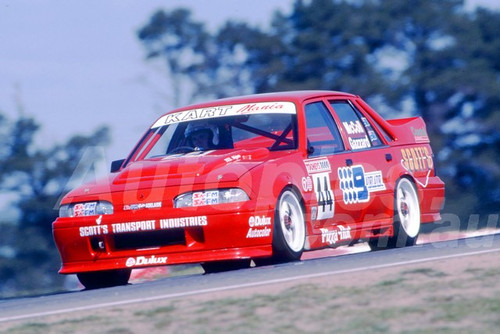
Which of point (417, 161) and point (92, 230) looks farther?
point (417, 161)

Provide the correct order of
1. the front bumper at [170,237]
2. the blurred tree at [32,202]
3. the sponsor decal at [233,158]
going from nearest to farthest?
the front bumper at [170,237] < the sponsor decal at [233,158] < the blurred tree at [32,202]

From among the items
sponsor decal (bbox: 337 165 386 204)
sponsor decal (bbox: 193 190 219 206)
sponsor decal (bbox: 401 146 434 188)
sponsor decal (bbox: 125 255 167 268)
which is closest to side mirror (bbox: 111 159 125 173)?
sponsor decal (bbox: 125 255 167 268)

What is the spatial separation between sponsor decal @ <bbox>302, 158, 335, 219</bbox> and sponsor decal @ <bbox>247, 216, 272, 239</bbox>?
0.76m

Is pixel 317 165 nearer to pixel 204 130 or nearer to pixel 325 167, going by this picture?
pixel 325 167

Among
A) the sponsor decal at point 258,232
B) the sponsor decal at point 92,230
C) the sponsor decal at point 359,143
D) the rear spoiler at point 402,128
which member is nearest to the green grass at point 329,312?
the sponsor decal at point 258,232

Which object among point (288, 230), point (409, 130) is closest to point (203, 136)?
point (288, 230)

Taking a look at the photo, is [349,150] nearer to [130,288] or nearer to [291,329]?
[130,288]

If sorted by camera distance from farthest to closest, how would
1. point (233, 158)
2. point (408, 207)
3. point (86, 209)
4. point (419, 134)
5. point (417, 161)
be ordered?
1. point (419, 134)
2. point (417, 161)
3. point (408, 207)
4. point (233, 158)
5. point (86, 209)

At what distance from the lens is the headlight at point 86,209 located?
794 centimetres

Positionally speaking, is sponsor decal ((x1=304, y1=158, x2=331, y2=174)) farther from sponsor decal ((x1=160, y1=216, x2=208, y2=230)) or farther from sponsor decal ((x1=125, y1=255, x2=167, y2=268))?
sponsor decal ((x1=125, y1=255, x2=167, y2=268))

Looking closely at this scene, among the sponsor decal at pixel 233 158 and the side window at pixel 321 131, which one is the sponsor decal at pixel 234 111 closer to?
the side window at pixel 321 131

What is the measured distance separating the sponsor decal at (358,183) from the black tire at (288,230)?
764mm

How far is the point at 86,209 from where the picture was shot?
26.3ft

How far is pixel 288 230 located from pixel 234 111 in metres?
1.48
